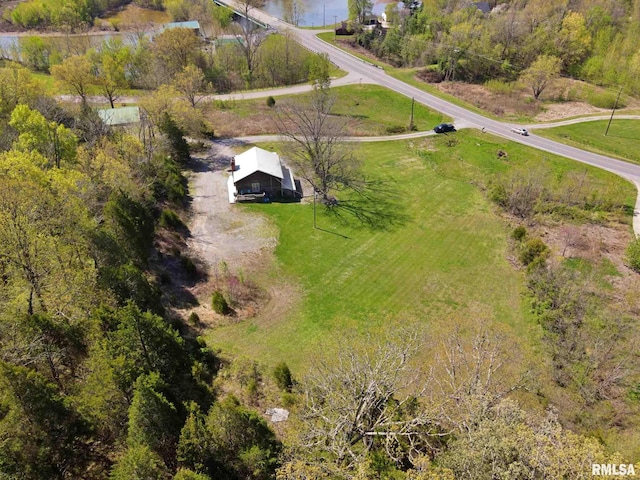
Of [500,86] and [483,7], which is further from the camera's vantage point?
[483,7]

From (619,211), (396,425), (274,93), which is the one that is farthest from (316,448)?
(274,93)

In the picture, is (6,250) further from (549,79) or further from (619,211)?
(549,79)

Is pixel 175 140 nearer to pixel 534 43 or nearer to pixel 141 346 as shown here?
pixel 141 346

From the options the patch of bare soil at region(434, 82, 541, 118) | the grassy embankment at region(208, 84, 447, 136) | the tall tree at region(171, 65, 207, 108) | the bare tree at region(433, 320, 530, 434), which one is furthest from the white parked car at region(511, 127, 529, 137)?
the tall tree at region(171, 65, 207, 108)

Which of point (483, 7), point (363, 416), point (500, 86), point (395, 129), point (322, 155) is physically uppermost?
point (483, 7)

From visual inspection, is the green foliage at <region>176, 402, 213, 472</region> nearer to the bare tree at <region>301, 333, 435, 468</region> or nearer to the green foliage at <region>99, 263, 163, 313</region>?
the bare tree at <region>301, 333, 435, 468</region>

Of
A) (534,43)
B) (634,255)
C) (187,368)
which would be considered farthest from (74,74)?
(534,43)
